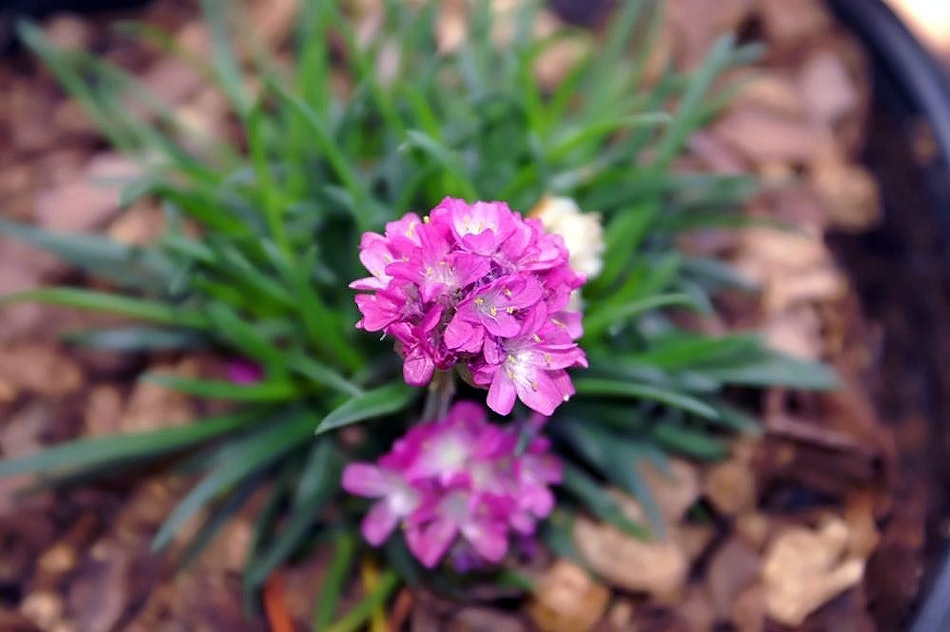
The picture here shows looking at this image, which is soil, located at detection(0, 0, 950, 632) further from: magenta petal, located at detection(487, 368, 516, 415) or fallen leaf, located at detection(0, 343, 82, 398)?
magenta petal, located at detection(487, 368, 516, 415)

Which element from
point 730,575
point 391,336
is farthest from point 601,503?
point 391,336

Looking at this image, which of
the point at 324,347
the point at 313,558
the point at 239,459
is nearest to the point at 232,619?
the point at 313,558

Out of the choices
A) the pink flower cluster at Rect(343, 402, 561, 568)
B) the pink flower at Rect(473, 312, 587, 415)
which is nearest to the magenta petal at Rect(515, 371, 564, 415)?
the pink flower at Rect(473, 312, 587, 415)

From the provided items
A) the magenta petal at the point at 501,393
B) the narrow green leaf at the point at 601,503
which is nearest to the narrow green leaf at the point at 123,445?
the narrow green leaf at the point at 601,503

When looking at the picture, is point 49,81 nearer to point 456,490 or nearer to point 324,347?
point 324,347

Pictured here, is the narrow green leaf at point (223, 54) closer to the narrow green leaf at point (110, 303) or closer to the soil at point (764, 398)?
the soil at point (764, 398)

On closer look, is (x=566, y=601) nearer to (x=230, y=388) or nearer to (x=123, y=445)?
(x=230, y=388)
